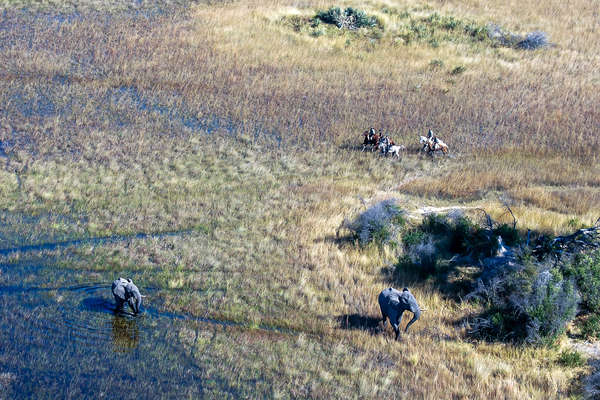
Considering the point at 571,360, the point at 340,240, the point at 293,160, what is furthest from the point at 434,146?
the point at 571,360

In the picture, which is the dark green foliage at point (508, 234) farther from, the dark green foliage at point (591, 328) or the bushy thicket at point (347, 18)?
the bushy thicket at point (347, 18)

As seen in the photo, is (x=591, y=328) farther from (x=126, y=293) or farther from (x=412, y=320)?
(x=126, y=293)

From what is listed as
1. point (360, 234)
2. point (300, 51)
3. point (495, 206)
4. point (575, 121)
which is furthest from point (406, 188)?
point (300, 51)

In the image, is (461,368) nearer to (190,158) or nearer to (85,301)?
(85,301)

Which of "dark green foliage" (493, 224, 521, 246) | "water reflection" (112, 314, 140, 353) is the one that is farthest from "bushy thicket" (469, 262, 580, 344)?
"water reflection" (112, 314, 140, 353)

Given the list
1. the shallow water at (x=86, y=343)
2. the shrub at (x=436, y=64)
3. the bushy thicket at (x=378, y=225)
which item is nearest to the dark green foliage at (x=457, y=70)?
the shrub at (x=436, y=64)

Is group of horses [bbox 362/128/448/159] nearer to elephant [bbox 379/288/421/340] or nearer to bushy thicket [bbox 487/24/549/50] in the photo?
elephant [bbox 379/288/421/340]
